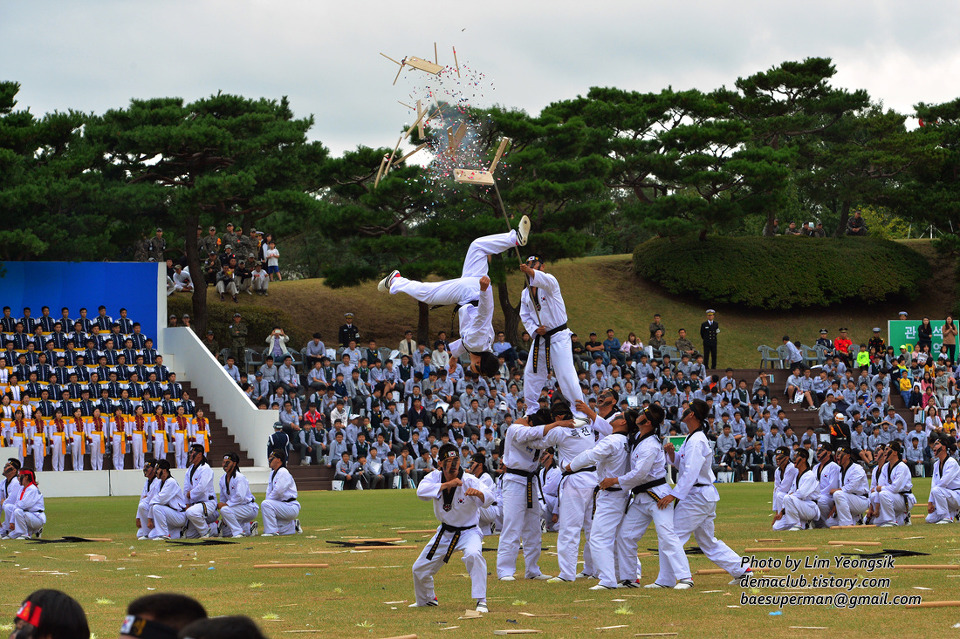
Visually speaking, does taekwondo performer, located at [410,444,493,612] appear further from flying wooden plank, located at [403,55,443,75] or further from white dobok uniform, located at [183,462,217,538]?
white dobok uniform, located at [183,462,217,538]

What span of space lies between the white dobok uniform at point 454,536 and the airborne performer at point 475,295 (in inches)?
65.7

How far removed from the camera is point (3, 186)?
2481 cm

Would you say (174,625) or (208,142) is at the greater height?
(208,142)

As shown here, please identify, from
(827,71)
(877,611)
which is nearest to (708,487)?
(877,611)

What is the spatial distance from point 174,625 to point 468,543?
5394mm

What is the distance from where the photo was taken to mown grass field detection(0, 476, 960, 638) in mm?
7039

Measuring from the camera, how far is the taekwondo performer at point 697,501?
8805mm

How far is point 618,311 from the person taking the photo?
38812mm

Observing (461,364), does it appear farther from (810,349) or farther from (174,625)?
(174,625)

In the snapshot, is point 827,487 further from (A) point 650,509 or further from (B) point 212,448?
(B) point 212,448

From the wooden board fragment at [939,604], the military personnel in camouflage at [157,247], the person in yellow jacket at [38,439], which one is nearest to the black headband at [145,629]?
the wooden board fragment at [939,604]

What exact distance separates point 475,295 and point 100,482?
1486 cm

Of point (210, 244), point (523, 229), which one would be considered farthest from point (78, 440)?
point (523, 229)

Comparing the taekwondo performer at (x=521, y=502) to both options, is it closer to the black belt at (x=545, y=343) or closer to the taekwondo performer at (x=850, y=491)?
the black belt at (x=545, y=343)
